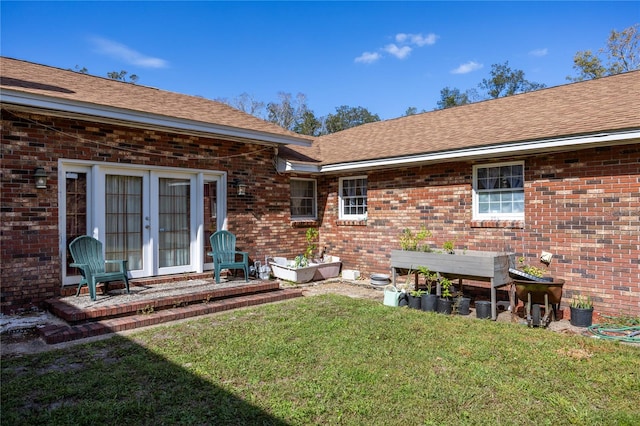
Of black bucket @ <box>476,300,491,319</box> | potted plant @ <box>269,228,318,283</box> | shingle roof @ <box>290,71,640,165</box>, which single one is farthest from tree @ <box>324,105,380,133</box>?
black bucket @ <box>476,300,491,319</box>

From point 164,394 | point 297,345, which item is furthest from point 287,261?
point 164,394

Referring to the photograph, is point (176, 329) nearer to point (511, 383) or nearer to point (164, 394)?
point (164, 394)

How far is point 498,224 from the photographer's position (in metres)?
7.67

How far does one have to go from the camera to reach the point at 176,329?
5613 mm

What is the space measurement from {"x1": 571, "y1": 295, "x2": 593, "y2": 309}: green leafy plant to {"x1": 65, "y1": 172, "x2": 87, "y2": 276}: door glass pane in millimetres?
8068

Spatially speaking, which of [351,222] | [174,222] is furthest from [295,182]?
[174,222]

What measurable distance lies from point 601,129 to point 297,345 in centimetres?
529

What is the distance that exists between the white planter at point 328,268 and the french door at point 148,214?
267cm

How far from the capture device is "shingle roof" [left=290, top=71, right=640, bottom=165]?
6.70 metres

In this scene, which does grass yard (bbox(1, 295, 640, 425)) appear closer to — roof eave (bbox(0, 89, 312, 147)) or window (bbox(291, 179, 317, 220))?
roof eave (bbox(0, 89, 312, 147))

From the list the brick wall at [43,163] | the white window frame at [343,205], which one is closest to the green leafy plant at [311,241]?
the white window frame at [343,205]

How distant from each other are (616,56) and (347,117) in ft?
68.0

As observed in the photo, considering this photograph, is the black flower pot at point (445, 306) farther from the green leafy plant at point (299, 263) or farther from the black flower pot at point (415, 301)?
the green leafy plant at point (299, 263)

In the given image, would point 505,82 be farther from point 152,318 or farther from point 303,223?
point 152,318
